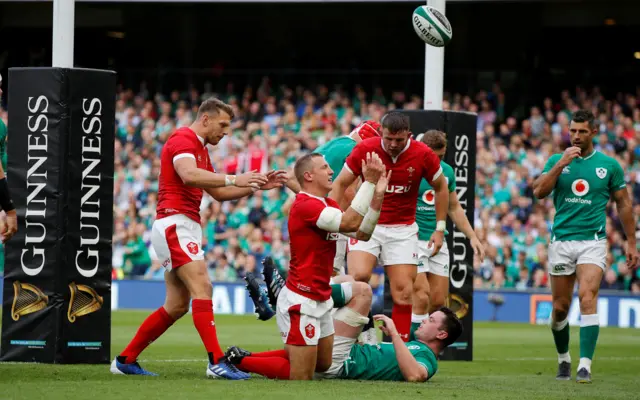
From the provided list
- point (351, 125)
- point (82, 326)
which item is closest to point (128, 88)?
point (351, 125)

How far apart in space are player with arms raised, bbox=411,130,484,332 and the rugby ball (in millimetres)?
988

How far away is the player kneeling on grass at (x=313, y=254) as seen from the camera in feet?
28.4

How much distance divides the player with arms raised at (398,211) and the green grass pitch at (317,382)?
0.97 metres

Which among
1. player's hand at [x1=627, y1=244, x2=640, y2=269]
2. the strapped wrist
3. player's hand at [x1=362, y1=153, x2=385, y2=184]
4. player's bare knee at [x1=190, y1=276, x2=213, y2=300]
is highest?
player's hand at [x1=362, y1=153, x2=385, y2=184]

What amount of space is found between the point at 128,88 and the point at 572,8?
1217 cm

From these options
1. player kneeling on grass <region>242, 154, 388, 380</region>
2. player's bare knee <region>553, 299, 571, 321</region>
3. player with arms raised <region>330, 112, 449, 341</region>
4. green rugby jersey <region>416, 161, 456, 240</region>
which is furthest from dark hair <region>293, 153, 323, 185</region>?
green rugby jersey <region>416, 161, 456, 240</region>

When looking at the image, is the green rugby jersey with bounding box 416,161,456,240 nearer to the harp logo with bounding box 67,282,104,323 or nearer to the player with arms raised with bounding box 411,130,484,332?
the player with arms raised with bounding box 411,130,484,332

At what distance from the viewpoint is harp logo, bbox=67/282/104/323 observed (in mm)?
10617

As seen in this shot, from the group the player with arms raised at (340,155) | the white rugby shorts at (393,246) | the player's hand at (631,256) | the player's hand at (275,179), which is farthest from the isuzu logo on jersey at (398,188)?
the player's hand at (631,256)

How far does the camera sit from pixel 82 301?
1068cm

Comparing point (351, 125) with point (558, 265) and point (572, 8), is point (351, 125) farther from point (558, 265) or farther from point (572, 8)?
point (558, 265)

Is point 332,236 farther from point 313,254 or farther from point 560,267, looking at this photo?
point 560,267

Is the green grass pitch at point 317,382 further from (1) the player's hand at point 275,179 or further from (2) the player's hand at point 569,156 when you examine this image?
(2) the player's hand at point 569,156

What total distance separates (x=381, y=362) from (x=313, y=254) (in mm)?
1102
